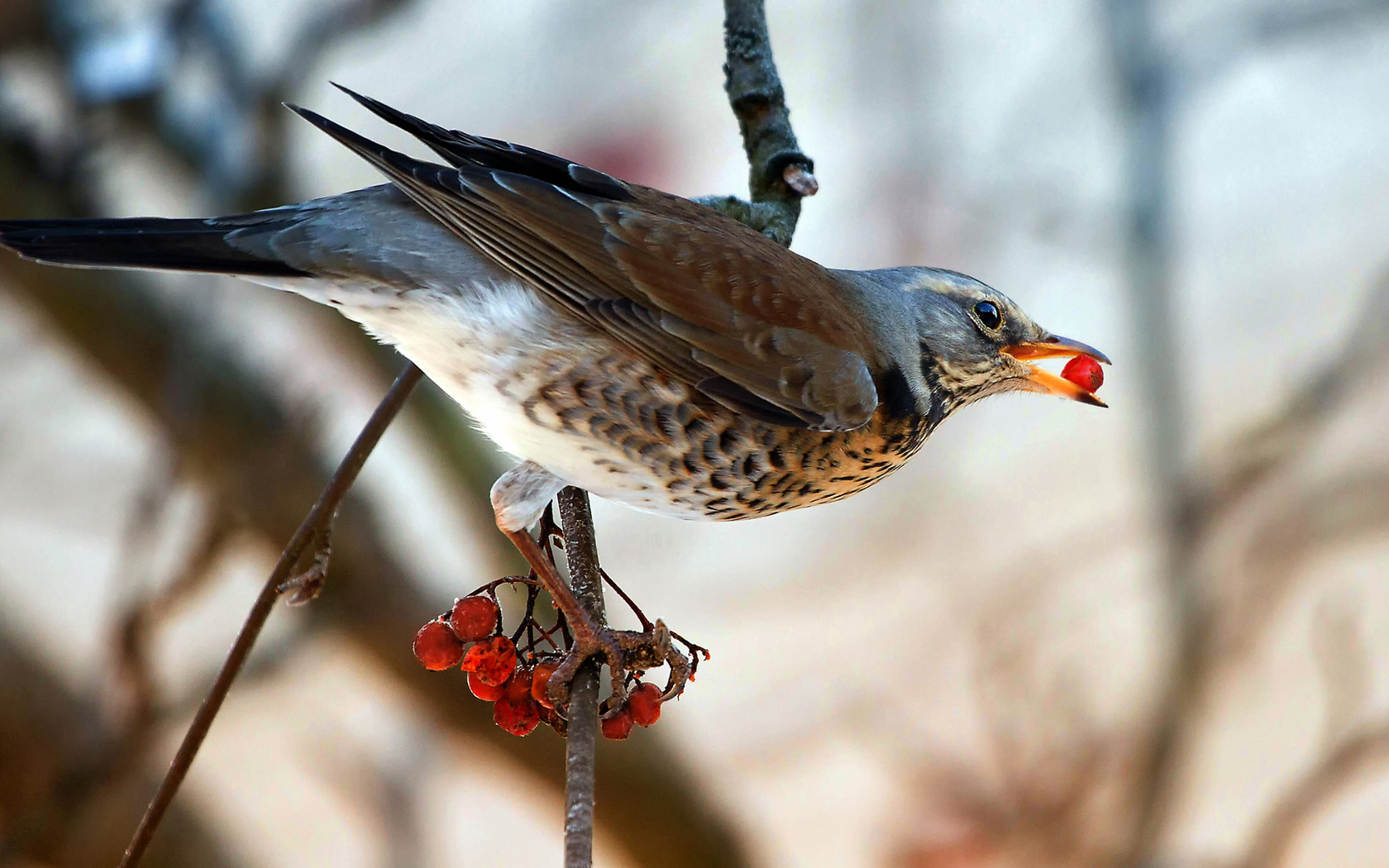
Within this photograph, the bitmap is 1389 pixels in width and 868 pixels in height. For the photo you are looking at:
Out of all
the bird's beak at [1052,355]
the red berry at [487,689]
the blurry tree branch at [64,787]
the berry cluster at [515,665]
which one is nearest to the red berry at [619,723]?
the berry cluster at [515,665]

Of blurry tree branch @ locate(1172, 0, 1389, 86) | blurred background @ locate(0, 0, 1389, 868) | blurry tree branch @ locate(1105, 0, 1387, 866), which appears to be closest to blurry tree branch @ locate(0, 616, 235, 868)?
blurred background @ locate(0, 0, 1389, 868)

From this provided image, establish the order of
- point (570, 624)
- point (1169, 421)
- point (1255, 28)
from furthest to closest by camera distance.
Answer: point (1169, 421) → point (1255, 28) → point (570, 624)

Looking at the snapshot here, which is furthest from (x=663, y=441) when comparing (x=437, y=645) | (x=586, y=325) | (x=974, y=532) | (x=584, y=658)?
(x=974, y=532)

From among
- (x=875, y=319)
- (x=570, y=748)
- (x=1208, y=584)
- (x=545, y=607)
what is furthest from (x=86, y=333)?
(x=1208, y=584)

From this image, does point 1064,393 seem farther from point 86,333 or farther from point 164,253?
point 86,333

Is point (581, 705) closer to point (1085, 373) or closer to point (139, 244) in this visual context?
point (139, 244)

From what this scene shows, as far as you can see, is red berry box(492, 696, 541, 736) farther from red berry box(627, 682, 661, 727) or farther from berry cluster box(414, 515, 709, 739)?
red berry box(627, 682, 661, 727)
